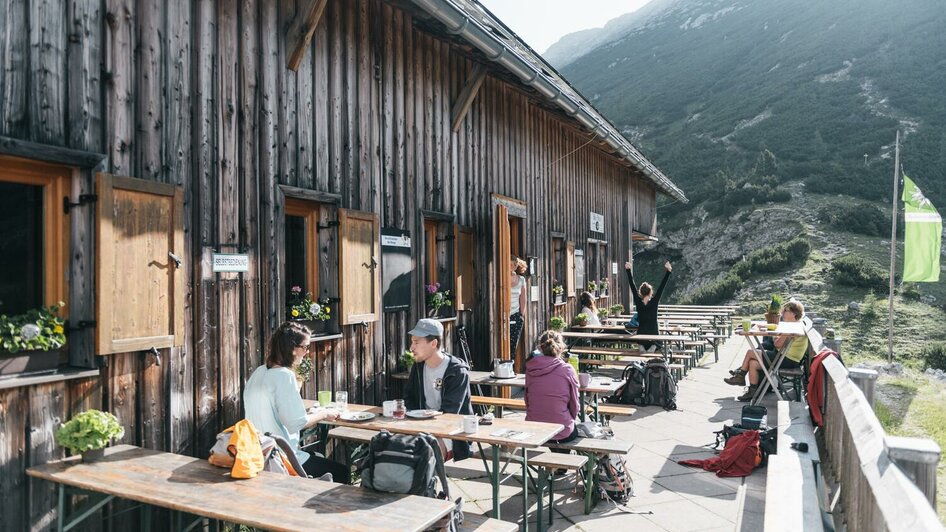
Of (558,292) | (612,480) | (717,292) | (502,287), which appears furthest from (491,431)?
(717,292)

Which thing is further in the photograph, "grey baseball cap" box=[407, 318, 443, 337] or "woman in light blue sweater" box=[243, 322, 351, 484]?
"grey baseball cap" box=[407, 318, 443, 337]

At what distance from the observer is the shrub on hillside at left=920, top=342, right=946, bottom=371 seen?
52.0 ft

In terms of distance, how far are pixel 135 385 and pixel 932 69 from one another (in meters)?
59.5

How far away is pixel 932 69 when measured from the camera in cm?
4800

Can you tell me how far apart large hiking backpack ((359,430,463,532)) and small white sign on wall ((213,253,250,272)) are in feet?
7.39

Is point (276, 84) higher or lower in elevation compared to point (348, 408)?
higher

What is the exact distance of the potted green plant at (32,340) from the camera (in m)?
3.47

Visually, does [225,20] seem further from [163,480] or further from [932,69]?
[932,69]

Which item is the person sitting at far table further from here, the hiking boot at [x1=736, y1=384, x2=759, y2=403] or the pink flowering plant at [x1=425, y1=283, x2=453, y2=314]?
the pink flowering plant at [x1=425, y1=283, x2=453, y2=314]

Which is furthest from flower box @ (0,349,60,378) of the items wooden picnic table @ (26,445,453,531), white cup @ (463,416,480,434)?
white cup @ (463,416,480,434)

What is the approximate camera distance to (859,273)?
2489 centimetres

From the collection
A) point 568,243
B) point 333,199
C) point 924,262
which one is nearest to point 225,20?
A: point 333,199

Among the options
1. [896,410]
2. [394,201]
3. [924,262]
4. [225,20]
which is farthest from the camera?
[924,262]

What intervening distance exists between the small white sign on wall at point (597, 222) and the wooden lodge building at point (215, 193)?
682 centimetres
